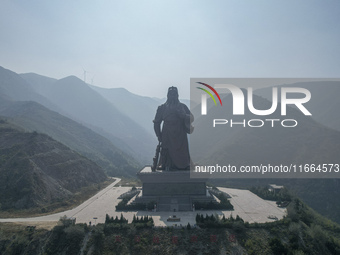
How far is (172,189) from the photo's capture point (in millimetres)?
25656

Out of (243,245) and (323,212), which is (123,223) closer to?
(243,245)

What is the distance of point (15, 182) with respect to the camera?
29.9 m

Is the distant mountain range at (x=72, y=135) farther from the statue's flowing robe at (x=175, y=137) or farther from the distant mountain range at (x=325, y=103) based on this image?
the distant mountain range at (x=325, y=103)

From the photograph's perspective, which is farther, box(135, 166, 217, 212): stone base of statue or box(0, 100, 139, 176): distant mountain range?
box(0, 100, 139, 176): distant mountain range

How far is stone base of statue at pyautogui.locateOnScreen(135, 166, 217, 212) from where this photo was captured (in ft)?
82.1

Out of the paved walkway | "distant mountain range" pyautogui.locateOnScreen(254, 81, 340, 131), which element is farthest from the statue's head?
"distant mountain range" pyautogui.locateOnScreen(254, 81, 340, 131)

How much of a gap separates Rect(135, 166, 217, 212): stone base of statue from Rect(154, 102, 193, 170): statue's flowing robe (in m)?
1.33

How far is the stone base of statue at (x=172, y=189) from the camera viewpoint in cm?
2503

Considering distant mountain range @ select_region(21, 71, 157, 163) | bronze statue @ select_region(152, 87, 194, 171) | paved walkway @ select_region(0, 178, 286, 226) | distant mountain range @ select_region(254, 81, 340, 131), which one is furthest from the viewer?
distant mountain range @ select_region(21, 71, 157, 163)

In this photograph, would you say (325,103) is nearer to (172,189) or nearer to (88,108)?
(172,189)

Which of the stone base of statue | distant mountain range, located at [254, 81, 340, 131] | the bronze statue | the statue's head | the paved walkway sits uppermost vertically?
distant mountain range, located at [254, 81, 340, 131]

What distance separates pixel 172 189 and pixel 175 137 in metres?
5.23

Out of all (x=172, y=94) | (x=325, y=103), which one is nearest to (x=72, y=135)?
(x=172, y=94)

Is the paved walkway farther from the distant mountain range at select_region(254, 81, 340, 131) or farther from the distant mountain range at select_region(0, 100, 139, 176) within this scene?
the distant mountain range at select_region(254, 81, 340, 131)
